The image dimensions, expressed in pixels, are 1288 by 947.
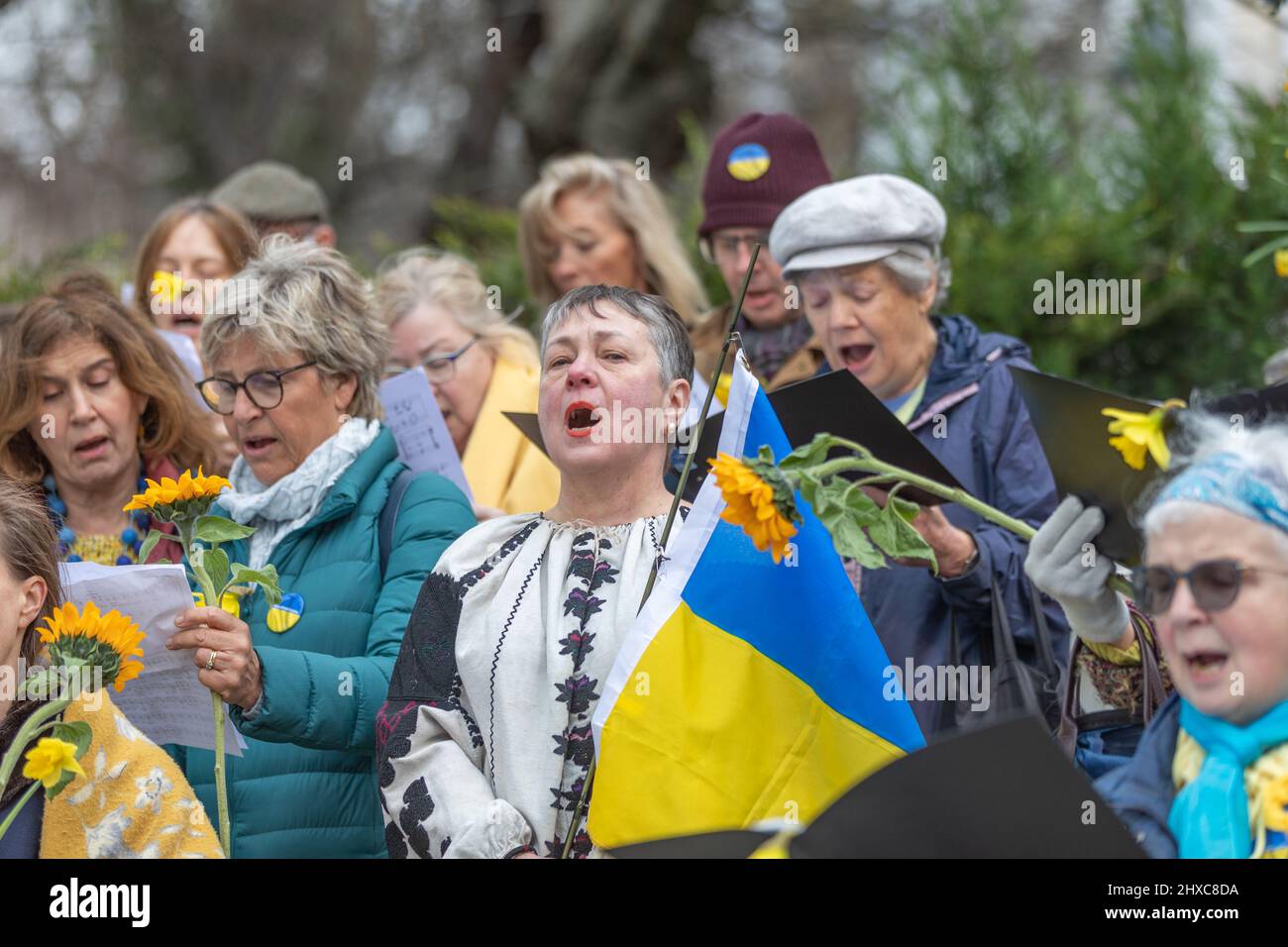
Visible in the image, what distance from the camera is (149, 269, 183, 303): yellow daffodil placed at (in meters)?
4.61

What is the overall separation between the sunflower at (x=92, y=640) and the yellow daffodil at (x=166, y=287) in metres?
1.79

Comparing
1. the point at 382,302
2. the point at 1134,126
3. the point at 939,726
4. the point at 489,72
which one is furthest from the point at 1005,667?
the point at 489,72

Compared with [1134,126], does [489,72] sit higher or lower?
higher

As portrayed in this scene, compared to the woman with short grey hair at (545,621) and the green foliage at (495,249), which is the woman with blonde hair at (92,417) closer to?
the woman with short grey hair at (545,621)

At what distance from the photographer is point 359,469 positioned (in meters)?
3.90

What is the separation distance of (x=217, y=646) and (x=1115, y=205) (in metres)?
5.07

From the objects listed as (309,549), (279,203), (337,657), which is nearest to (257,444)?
(309,549)

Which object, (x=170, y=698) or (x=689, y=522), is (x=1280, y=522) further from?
(x=170, y=698)

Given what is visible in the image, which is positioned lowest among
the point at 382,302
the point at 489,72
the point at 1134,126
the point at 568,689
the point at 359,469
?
the point at 568,689

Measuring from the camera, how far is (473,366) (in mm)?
4895

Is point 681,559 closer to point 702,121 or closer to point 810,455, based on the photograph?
point 810,455

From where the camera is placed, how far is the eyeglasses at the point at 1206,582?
2.46 meters
